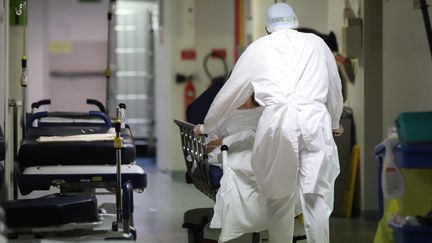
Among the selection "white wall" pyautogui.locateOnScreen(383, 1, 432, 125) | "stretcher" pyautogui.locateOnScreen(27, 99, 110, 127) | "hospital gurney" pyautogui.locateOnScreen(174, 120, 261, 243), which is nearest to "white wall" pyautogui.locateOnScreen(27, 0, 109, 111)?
"stretcher" pyautogui.locateOnScreen(27, 99, 110, 127)

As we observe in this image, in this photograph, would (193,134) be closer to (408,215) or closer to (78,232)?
(78,232)

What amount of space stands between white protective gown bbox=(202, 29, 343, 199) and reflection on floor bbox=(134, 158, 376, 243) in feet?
4.19

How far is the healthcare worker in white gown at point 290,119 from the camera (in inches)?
189

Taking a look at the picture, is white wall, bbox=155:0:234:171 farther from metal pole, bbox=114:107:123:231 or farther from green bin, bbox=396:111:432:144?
Answer: green bin, bbox=396:111:432:144

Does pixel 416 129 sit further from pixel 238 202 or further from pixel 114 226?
pixel 114 226

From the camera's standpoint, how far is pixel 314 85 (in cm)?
489

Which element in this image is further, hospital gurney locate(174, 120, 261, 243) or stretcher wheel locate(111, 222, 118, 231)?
hospital gurney locate(174, 120, 261, 243)

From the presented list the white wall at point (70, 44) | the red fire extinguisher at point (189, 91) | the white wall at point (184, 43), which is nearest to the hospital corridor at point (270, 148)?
the white wall at point (184, 43)

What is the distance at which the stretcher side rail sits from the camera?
508cm

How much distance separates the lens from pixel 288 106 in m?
4.81

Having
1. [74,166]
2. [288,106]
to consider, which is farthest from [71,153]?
[288,106]

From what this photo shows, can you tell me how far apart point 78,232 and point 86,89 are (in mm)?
6263

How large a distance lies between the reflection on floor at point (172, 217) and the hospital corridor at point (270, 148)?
17 mm

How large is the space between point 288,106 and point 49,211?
4.86 ft
